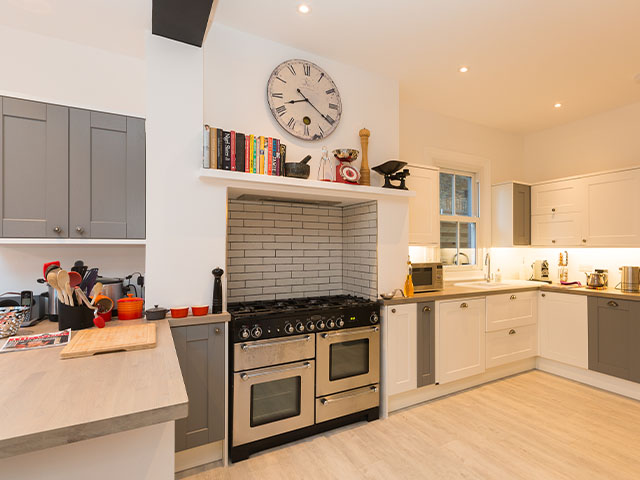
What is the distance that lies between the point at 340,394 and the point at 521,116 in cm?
379

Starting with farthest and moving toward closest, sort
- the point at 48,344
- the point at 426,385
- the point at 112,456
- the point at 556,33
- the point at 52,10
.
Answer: the point at 426,385
the point at 556,33
the point at 52,10
the point at 48,344
the point at 112,456

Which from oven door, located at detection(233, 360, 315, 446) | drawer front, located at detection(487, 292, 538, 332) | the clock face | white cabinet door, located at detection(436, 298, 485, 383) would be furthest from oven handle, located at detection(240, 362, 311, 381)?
drawer front, located at detection(487, 292, 538, 332)

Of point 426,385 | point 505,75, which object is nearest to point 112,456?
point 426,385

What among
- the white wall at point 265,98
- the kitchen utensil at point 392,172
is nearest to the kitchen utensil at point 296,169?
the white wall at point 265,98

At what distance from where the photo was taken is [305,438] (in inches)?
98.3

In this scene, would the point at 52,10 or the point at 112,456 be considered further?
the point at 52,10

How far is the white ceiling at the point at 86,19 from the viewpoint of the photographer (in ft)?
6.88

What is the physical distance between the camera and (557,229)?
403 cm

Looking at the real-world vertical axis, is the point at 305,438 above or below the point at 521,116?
below

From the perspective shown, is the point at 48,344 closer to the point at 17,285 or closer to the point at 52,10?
the point at 17,285

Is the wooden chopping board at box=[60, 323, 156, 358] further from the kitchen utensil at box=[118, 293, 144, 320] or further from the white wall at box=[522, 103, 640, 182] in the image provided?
the white wall at box=[522, 103, 640, 182]

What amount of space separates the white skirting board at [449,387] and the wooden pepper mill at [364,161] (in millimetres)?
1844

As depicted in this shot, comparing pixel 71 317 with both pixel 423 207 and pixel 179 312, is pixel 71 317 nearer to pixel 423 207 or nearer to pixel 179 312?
pixel 179 312

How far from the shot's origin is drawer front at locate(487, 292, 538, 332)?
3.45 meters
